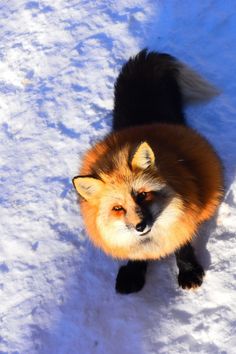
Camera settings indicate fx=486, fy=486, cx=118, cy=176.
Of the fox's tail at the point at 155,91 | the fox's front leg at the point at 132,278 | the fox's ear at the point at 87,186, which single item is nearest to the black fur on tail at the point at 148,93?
the fox's tail at the point at 155,91

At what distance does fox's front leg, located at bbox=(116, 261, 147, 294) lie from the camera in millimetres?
3568

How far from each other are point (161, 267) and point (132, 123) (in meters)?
1.13

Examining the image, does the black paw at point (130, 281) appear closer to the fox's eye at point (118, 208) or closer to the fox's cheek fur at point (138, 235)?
the fox's cheek fur at point (138, 235)

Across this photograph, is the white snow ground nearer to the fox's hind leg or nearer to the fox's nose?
the fox's hind leg

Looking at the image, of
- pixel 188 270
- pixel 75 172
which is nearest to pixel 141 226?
pixel 188 270

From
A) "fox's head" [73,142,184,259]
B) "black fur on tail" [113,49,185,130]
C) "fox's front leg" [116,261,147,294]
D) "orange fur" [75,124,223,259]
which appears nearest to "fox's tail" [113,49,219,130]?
"black fur on tail" [113,49,185,130]

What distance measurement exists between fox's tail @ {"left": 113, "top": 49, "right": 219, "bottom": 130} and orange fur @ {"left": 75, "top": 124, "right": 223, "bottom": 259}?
0.45m

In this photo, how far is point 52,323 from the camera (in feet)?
12.1

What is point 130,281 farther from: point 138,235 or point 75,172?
point 75,172

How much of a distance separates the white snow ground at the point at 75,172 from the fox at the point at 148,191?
0.19m

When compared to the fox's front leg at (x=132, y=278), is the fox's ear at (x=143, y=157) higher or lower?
higher

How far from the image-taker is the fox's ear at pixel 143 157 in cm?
279

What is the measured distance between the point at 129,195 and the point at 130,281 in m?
0.97

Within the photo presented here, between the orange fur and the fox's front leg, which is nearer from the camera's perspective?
the orange fur
